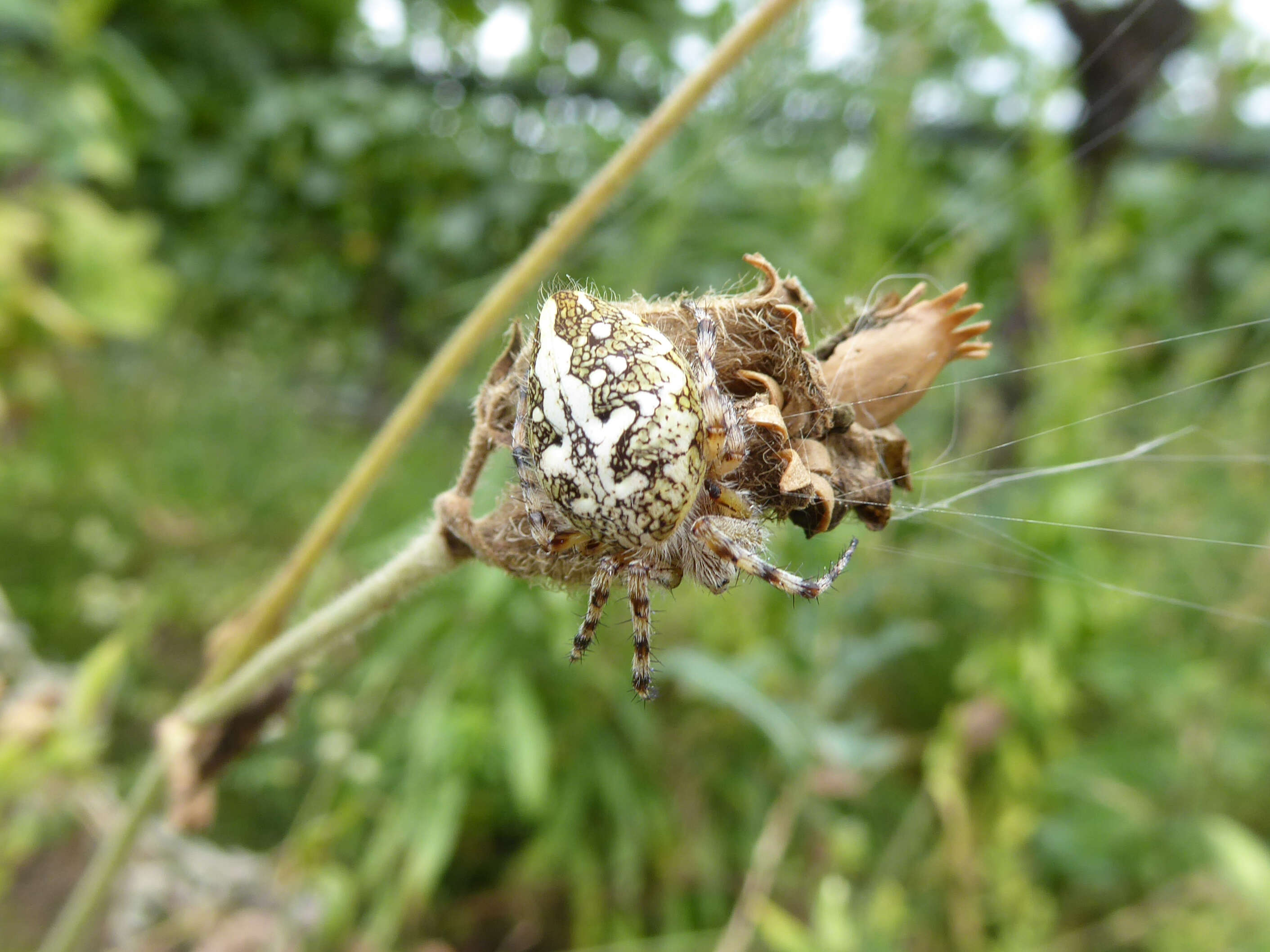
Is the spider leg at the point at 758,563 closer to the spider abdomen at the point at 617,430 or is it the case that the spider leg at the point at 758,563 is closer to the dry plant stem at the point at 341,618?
the spider abdomen at the point at 617,430

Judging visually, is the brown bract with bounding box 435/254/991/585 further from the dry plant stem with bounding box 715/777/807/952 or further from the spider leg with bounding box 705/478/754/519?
the dry plant stem with bounding box 715/777/807/952

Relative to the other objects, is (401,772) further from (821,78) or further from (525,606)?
(821,78)

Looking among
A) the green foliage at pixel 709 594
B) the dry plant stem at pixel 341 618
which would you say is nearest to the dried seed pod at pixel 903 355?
the dry plant stem at pixel 341 618

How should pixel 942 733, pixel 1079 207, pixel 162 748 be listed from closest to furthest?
pixel 162 748, pixel 942 733, pixel 1079 207

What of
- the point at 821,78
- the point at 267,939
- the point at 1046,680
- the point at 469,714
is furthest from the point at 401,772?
the point at 821,78

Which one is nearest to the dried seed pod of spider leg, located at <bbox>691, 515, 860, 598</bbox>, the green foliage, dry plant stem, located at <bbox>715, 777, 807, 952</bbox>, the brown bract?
Answer: the brown bract

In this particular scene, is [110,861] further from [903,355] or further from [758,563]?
[903,355]
